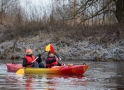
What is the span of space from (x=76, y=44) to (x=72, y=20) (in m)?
2.61

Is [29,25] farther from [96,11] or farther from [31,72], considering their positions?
[31,72]

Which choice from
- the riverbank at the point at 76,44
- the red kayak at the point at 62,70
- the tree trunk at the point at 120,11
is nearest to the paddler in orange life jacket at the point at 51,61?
the red kayak at the point at 62,70

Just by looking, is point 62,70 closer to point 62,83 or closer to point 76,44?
point 62,83

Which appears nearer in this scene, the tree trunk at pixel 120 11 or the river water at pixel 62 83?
the river water at pixel 62 83

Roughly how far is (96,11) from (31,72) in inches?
568

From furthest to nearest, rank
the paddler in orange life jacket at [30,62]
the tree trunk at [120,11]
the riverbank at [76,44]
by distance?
the tree trunk at [120,11] → the riverbank at [76,44] → the paddler in orange life jacket at [30,62]

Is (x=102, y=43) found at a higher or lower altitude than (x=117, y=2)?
lower

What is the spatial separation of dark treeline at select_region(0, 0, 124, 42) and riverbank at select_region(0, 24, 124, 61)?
9 centimetres

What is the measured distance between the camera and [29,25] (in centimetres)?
3372

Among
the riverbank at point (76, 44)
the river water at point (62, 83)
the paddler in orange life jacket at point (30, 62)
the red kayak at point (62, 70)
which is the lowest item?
the river water at point (62, 83)

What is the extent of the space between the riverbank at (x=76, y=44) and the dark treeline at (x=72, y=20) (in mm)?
94

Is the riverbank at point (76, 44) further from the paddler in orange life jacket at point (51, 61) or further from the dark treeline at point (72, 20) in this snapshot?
the paddler in orange life jacket at point (51, 61)

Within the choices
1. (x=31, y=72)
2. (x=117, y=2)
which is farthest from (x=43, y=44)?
(x=31, y=72)

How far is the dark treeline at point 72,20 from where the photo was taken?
28.3 metres
